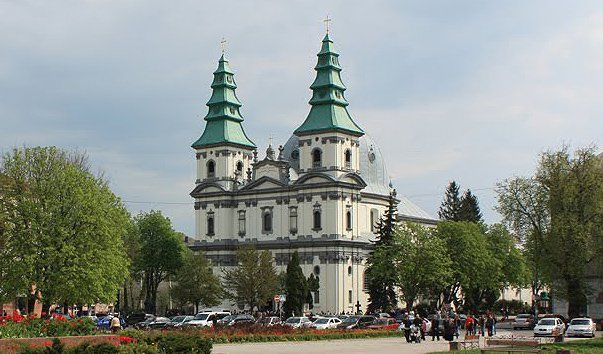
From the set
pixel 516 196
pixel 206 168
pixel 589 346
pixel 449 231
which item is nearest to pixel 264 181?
pixel 206 168

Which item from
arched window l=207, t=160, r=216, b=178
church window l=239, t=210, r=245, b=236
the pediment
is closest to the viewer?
the pediment

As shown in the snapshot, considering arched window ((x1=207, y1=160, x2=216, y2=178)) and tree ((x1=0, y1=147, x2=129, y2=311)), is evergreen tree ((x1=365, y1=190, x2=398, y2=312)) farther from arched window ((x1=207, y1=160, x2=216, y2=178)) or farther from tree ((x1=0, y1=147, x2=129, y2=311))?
tree ((x1=0, y1=147, x2=129, y2=311))

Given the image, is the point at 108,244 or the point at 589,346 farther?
the point at 108,244

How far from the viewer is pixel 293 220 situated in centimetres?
11206

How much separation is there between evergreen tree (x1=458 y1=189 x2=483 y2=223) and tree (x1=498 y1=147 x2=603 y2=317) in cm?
5371

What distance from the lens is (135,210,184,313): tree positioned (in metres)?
112

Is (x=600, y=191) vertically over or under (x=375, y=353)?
over

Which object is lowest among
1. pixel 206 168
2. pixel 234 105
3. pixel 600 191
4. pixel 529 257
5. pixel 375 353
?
pixel 375 353

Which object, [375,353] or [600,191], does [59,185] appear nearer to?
[375,353]

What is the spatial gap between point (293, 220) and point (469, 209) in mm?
27756

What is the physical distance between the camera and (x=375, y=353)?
3753 centimetres

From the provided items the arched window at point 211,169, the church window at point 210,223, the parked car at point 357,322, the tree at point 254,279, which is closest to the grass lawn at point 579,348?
the parked car at point 357,322

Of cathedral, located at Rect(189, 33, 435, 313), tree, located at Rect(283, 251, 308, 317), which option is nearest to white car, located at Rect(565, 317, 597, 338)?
tree, located at Rect(283, 251, 308, 317)

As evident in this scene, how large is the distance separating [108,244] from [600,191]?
33.4 m
